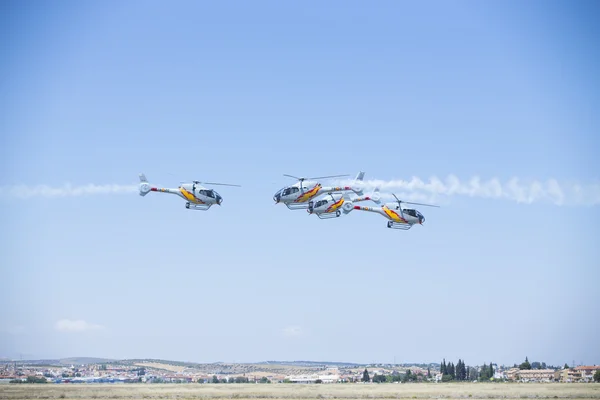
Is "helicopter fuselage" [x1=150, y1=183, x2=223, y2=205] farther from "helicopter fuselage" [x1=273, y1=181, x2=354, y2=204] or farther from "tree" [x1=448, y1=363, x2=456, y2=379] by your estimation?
"tree" [x1=448, y1=363, x2=456, y2=379]

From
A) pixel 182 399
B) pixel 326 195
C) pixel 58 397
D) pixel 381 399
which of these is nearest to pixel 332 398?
pixel 381 399

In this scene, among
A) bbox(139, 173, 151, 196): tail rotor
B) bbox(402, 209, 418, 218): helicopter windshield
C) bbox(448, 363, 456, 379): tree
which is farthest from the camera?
bbox(448, 363, 456, 379): tree

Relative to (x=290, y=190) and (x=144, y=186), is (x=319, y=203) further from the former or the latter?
(x=144, y=186)

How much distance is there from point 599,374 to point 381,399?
8098 cm

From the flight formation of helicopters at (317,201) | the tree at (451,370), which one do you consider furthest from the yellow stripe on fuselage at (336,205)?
the tree at (451,370)

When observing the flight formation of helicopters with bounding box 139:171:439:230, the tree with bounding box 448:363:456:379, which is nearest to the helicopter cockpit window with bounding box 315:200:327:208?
the flight formation of helicopters with bounding box 139:171:439:230

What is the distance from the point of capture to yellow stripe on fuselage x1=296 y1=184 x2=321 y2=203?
93812 millimetres

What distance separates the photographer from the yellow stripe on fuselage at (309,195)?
93.8m

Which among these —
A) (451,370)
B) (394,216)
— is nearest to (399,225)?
(394,216)

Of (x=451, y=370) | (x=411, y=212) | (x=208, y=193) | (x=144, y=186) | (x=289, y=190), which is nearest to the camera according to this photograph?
(x=289, y=190)

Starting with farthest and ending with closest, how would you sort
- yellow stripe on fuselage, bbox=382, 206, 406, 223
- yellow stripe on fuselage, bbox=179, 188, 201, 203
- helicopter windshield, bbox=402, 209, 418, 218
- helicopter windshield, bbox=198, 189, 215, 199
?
yellow stripe on fuselage, bbox=382, 206, 406, 223
helicopter windshield, bbox=402, 209, 418, 218
yellow stripe on fuselage, bbox=179, 188, 201, 203
helicopter windshield, bbox=198, 189, 215, 199

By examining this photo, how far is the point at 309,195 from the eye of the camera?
94.2m

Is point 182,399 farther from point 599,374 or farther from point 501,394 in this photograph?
point 599,374

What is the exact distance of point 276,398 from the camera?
95875 mm
